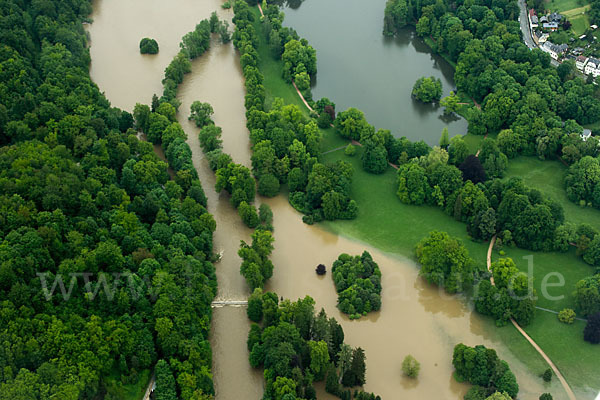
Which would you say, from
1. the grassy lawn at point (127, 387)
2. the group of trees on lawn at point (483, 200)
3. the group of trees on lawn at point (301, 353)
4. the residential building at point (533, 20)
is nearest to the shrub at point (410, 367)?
the group of trees on lawn at point (301, 353)

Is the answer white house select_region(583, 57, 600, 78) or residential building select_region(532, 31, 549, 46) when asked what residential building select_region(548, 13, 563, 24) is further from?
white house select_region(583, 57, 600, 78)

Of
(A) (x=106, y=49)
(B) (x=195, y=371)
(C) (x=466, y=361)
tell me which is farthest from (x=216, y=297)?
(A) (x=106, y=49)

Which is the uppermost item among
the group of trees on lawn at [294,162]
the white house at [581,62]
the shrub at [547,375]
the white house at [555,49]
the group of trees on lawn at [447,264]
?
the white house at [555,49]

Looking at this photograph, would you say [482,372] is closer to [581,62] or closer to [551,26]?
[581,62]

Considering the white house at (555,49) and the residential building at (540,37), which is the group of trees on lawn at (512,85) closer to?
the residential building at (540,37)

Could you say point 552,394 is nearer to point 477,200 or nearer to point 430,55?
point 477,200

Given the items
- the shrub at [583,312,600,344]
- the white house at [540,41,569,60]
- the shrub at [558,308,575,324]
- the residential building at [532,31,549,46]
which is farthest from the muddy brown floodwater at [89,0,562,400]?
the residential building at [532,31,549,46]

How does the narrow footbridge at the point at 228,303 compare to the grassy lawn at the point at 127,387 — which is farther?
the narrow footbridge at the point at 228,303
